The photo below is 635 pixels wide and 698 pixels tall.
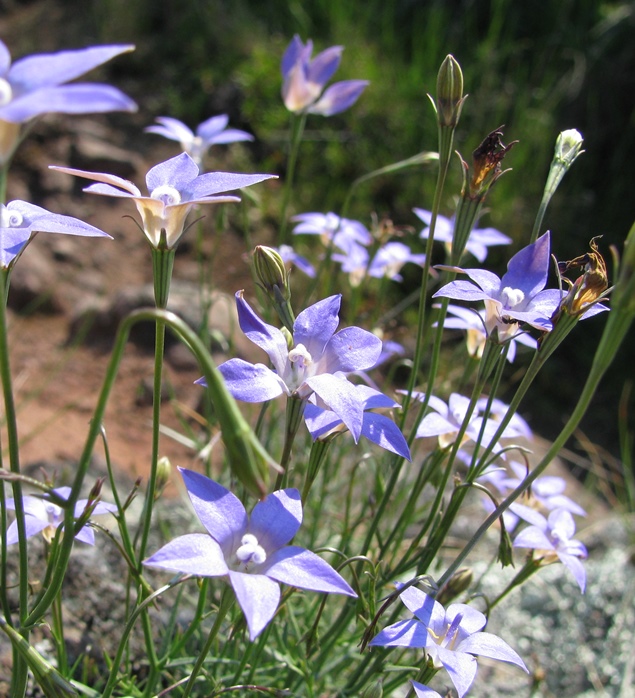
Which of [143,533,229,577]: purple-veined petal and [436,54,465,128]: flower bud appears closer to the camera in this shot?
[143,533,229,577]: purple-veined petal

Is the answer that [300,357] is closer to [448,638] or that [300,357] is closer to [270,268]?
[270,268]

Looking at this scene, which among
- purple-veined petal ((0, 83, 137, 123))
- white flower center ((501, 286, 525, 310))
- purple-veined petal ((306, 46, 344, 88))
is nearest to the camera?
purple-veined petal ((0, 83, 137, 123))

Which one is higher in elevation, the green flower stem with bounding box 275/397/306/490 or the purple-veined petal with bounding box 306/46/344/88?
the purple-veined petal with bounding box 306/46/344/88

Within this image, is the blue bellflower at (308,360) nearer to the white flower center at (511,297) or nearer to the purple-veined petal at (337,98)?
the white flower center at (511,297)

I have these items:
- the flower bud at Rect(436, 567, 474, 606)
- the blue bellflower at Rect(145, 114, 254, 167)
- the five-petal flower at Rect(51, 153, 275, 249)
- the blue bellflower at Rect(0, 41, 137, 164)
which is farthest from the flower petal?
the blue bellflower at Rect(145, 114, 254, 167)

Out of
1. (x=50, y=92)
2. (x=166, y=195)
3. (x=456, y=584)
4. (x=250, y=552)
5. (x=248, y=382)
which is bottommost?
(x=456, y=584)

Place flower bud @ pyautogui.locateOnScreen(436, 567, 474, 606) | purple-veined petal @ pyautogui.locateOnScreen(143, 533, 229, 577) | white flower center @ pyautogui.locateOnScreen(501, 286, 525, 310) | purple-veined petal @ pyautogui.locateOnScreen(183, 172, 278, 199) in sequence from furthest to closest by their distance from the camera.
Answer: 1. flower bud @ pyautogui.locateOnScreen(436, 567, 474, 606)
2. white flower center @ pyautogui.locateOnScreen(501, 286, 525, 310)
3. purple-veined petal @ pyautogui.locateOnScreen(183, 172, 278, 199)
4. purple-veined petal @ pyautogui.locateOnScreen(143, 533, 229, 577)

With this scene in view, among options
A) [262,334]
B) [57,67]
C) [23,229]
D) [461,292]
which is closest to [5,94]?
[57,67]

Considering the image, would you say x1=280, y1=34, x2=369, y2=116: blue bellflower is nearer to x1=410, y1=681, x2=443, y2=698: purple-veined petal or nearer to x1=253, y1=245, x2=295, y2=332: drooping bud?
x1=253, y1=245, x2=295, y2=332: drooping bud

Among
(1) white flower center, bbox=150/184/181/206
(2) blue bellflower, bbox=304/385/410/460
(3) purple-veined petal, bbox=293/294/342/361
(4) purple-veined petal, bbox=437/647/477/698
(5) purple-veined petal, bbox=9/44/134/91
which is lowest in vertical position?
(4) purple-veined petal, bbox=437/647/477/698
